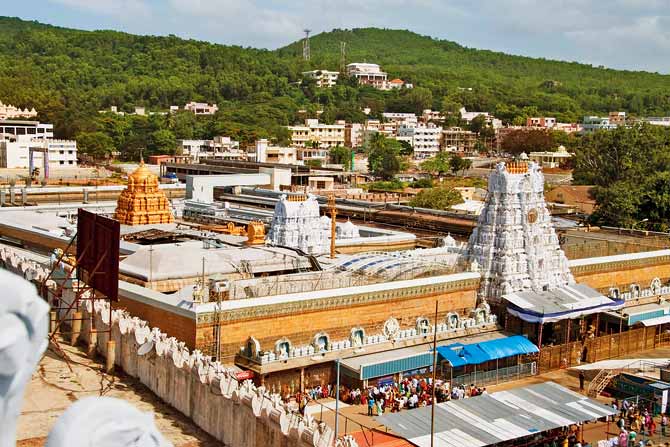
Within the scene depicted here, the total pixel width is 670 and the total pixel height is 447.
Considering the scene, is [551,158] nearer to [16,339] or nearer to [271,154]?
[271,154]

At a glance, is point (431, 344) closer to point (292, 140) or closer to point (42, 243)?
point (42, 243)

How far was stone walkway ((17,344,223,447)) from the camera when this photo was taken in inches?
625

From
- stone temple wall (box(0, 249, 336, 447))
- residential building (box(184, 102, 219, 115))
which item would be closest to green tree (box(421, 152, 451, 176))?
residential building (box(184, 102, 219, 115))

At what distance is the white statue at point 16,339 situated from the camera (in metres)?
4.34

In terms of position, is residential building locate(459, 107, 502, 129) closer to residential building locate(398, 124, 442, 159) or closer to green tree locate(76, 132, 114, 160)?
residential building locate(398, 124, 442, 159)

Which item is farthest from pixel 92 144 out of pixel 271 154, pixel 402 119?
pixel 402 119

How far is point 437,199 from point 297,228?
104 feet

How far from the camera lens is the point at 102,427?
5.11 m

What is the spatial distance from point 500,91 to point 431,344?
162251 millimetres

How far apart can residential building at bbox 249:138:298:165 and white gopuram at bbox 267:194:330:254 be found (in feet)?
170

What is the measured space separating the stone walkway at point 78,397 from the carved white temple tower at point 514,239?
1517 cm

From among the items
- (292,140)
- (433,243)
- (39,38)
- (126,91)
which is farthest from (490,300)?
(39,38)

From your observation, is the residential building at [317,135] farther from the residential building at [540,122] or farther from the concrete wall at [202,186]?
the concrete wall at [202,186]

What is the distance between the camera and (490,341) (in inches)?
1086
